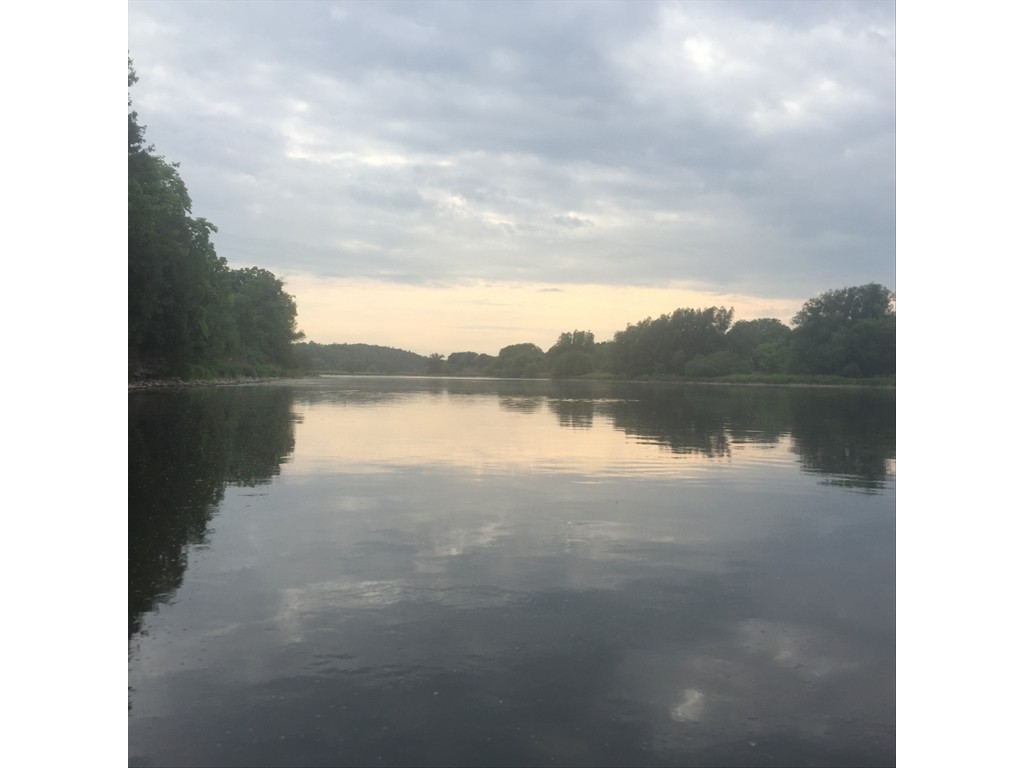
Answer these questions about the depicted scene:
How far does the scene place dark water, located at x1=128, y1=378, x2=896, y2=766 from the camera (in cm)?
491

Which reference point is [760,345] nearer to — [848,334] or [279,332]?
[848,334]

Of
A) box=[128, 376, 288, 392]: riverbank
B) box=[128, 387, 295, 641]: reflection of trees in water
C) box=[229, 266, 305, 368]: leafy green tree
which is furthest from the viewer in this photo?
box=[229, 266, 305, 368]: leafy green tree

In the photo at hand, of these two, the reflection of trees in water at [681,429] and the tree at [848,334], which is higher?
the tree at [848,334]

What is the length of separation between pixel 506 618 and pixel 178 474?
965cm

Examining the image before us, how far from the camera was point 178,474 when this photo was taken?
1441 centimetres

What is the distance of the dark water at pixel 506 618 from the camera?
491 cm

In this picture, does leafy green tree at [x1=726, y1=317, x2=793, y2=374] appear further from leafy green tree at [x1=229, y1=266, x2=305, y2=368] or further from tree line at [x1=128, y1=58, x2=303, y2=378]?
tree line at [x1=128, y1=58, x2=303, y2=378]

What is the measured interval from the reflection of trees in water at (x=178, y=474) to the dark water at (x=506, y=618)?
7cm

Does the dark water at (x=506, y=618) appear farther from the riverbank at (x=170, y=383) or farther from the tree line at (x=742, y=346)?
the tree line at (x=742, y=346)

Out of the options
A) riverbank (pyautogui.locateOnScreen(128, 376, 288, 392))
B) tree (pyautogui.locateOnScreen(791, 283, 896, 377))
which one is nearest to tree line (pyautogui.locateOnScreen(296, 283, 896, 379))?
tree (pyautogui.locateOnScreen(791, 283, 896, 377))

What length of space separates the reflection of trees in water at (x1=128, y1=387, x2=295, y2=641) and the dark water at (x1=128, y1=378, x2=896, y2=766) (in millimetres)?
67

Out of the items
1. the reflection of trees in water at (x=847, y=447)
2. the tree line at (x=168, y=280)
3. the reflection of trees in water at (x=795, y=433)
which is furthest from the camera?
the tree line at (x=168, y=280)

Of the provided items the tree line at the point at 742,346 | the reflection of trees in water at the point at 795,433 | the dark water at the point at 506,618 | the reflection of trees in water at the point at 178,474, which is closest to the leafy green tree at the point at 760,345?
the tree line at the point at 742,346

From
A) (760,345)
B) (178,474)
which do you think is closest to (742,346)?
(760,345)
